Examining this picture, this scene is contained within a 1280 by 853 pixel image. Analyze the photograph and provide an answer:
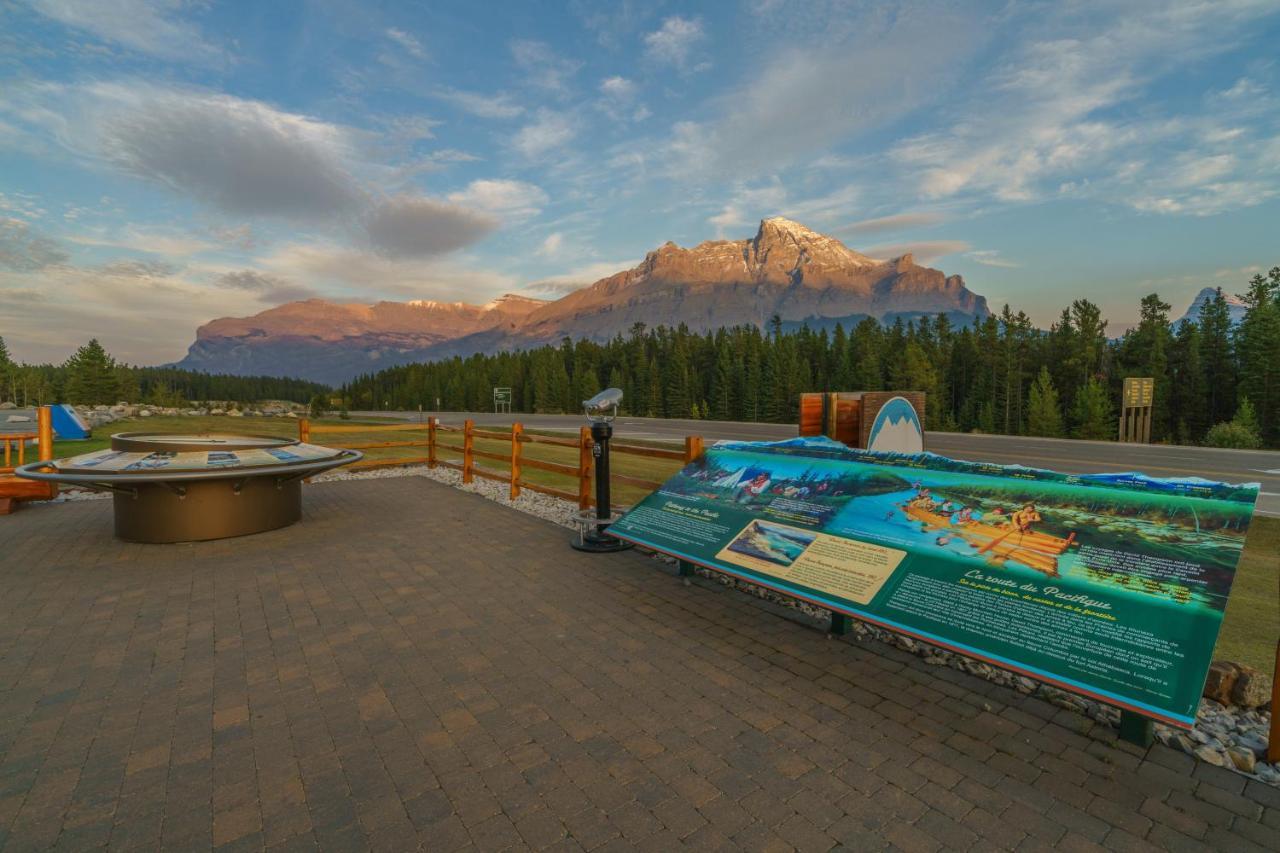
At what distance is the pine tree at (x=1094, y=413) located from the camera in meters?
44.4

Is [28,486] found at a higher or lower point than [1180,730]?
higher

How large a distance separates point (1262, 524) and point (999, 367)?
164 ft

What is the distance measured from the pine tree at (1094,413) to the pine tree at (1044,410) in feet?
4.99

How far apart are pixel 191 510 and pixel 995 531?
828 centimetres

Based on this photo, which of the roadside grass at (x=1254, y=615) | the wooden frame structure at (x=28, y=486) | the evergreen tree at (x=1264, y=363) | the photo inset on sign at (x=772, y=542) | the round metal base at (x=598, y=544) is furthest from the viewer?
the evergreen tree at (x=1264, y=363)

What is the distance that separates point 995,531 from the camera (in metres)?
3.38

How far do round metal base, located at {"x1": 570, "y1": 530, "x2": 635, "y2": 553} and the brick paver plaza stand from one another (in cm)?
150

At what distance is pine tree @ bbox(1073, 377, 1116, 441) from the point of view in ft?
146

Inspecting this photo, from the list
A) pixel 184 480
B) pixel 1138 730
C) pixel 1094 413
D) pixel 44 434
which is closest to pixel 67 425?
pixel 44 434

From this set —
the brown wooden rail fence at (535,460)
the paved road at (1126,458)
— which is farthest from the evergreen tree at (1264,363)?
the brown wooden rail fence at (535,460)

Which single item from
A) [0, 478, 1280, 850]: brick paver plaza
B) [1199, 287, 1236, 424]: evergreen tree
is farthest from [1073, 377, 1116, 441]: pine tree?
[0, 478, 1280, 850]: brick paver plaza

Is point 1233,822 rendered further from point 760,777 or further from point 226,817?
point 226,817

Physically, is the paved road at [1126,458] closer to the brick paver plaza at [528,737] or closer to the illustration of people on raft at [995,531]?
the illustration of people on raft at [995,531]

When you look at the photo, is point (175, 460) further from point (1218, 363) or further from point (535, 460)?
point (1218, 363)
